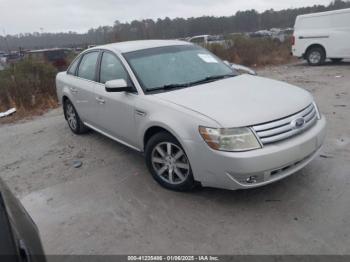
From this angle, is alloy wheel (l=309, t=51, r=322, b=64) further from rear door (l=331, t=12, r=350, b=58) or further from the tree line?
the tree line

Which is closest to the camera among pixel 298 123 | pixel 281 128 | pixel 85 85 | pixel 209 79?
pixel 281 128

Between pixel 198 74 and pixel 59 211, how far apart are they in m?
2.32

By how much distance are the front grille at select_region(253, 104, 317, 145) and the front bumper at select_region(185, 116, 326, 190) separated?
6 cm

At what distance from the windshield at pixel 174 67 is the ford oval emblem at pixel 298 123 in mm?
1310

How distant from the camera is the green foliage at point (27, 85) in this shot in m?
9.12

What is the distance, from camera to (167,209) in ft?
11.2

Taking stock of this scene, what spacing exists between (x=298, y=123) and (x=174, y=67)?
174 centimetres

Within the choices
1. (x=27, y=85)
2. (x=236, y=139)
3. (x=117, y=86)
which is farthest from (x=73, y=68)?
(x=27, y=85)

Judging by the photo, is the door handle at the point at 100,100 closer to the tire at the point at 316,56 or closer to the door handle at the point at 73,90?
the door handle at the point at 73,90

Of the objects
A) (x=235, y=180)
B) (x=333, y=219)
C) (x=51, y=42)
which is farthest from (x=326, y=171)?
(x=51, y=42)

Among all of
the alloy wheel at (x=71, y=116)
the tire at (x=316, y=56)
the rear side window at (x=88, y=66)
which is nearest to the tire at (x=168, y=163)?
the rear side window at (x=88, y=66)

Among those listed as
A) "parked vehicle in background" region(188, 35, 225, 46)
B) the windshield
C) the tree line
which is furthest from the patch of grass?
the windshield

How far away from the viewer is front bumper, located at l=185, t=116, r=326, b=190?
301 cm

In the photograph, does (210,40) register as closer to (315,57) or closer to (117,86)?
(315,57)
